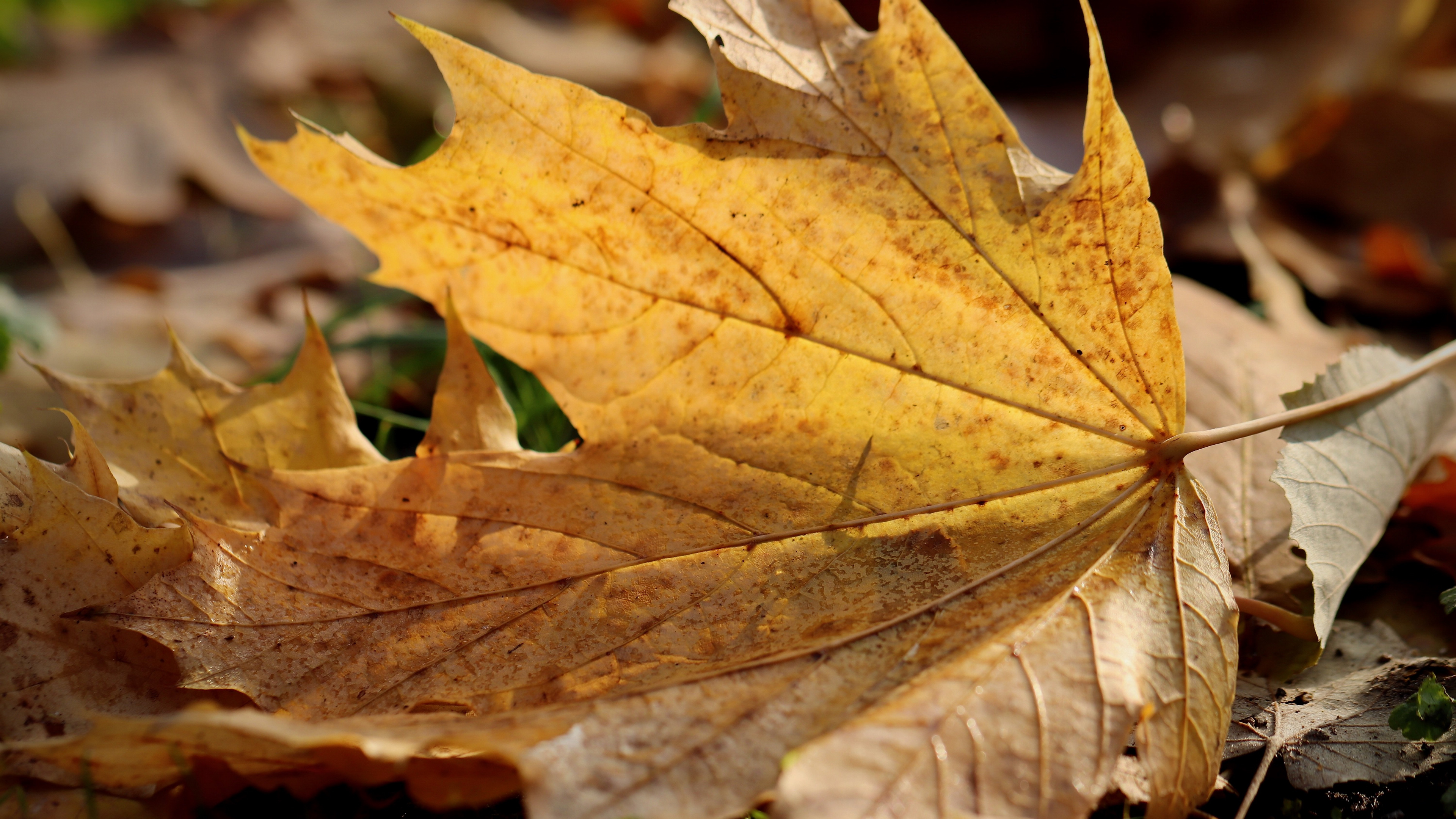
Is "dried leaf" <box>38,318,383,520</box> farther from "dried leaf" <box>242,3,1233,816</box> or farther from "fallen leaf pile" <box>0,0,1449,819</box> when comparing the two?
"dried leaf" <box>242,3,1233,816</box>

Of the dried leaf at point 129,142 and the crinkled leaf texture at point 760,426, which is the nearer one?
the crinkled leaf texture at point 760,426

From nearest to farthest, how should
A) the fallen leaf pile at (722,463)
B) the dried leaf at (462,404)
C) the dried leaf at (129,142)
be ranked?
the fallen leaf pile at (722,463) → the dried leaf at (462,404) → the dried leaf at (129,142)

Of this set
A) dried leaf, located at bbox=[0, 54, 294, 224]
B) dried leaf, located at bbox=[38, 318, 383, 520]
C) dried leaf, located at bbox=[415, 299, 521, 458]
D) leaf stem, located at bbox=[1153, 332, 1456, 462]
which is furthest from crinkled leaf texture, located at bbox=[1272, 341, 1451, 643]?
dried leaf, located at bbox=[0, 54, 294, 224]

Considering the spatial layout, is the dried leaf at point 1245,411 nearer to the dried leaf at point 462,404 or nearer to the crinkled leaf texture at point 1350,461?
the crinkled leaf texture at point 1350,461

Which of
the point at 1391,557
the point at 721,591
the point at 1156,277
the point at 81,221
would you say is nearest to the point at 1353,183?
the point at 1391,557

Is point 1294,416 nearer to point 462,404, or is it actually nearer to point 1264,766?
point 1264,766

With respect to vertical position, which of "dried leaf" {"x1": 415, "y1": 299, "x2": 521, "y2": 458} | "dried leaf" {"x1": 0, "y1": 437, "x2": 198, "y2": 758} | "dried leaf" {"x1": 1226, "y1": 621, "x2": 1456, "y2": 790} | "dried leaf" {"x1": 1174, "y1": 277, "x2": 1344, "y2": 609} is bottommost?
"dried leaf" {"x1": 0, "y1": 437, "x2": 198, "y2": 758}

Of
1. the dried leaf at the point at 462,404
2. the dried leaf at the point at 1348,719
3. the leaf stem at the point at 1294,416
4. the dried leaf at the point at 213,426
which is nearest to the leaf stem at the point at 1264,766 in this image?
the dried leaf at the point at 1348,719

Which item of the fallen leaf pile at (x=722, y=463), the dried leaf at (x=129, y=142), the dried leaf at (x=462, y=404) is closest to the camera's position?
the fallen leaf pile at (x=722, y=463)

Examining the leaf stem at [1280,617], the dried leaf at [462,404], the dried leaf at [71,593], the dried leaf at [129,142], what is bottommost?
the dried leaf at [129,142]
